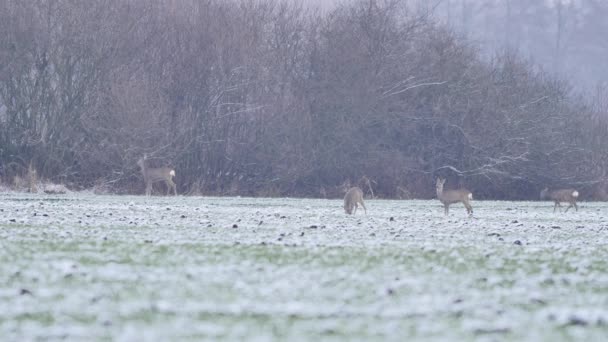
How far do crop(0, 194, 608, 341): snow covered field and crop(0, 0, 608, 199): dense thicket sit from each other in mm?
29519

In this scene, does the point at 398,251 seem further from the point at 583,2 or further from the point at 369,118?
the point at 583,2

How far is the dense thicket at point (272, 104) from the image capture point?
151 feet

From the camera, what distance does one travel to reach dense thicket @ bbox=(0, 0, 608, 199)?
46156 mm

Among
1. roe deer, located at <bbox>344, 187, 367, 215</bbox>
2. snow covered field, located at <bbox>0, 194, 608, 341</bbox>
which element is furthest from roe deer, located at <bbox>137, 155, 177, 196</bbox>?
snow covered field, located at <bbox>0, 194, 608, 341</bbox>

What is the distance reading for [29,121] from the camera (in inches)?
1837

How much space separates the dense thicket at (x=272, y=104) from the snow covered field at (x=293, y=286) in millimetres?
29519

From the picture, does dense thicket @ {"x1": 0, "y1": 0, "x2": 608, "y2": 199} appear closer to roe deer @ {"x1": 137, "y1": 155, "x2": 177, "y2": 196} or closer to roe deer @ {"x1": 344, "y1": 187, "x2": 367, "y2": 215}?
roe deer @ {"x1": 137, "y1": 155, "x2": 177, "y2": 196}

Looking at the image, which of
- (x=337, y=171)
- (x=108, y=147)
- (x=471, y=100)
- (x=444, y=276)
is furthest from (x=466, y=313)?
(x=471, y=100)

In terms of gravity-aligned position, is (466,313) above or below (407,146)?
below

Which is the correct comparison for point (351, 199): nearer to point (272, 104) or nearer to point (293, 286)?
point (293, 286)

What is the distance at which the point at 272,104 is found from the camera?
51.6 meters

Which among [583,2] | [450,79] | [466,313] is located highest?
[583,2]

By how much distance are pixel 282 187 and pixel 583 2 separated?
102167 mm

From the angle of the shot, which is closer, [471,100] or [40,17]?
[40,17]
